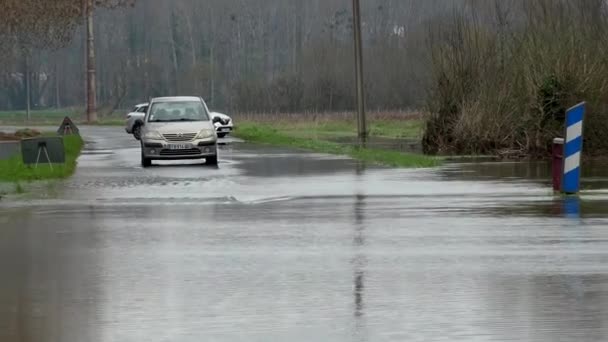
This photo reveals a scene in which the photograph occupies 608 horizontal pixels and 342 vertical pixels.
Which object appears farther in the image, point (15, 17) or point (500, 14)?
point (15, 17)

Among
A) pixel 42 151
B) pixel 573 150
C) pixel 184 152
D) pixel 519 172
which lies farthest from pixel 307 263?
pixel 184 152

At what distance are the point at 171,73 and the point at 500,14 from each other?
394ft

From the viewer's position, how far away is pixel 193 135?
31.8m

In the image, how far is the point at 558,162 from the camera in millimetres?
20344

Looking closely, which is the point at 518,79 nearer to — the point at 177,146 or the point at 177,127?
the point at 177,127

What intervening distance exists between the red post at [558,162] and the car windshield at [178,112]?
1364cm

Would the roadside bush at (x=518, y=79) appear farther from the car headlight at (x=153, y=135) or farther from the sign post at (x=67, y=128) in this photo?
the sign post at (x=67, y=128)

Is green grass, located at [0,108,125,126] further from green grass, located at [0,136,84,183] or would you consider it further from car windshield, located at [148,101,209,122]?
green grass, located at [0,136,84,183]

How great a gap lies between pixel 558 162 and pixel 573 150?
1.08ft

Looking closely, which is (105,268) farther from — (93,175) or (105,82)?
(105,82)

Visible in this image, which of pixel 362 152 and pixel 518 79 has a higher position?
pixel 518 79

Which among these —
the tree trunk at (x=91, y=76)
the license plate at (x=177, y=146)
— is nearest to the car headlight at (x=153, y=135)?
the license plate at (x=177, y=146)

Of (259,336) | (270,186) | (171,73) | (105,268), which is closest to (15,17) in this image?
(270,186)

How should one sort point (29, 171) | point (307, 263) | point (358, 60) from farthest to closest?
point (358, 60) → point (29, 171) → point (307, 263)
